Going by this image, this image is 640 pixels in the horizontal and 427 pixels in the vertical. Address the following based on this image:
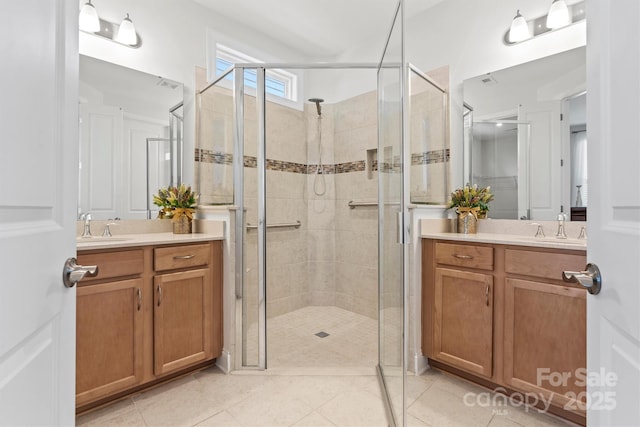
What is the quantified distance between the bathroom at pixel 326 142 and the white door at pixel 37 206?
1338 millimetres

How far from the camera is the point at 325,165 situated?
3.22 metres

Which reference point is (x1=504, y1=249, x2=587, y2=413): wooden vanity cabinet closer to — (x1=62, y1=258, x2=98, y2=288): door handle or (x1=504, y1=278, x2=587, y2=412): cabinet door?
(x1=504, y1=278, x2=587, y2=412): cabinet door

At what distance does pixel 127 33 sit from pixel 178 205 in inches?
50.3

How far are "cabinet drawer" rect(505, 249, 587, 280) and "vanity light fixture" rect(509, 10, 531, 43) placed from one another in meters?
1.53

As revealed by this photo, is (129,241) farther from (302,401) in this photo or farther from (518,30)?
(518,30)

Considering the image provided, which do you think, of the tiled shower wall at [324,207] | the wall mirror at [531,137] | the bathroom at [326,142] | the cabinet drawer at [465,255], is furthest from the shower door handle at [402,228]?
the tiled shower wall at [324,207]

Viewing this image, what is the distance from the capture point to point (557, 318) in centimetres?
149

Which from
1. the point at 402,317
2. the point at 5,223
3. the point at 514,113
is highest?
the point at 514,113

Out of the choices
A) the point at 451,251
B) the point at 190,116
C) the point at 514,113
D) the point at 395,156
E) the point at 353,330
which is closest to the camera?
the point at 395,156

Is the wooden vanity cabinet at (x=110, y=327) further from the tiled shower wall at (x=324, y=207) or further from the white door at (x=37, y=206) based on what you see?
the tiled shower wall at (x=324, y=207)

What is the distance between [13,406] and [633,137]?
113cm

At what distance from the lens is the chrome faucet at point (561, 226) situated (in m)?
1.87

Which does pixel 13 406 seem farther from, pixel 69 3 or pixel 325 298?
pixel 325 298

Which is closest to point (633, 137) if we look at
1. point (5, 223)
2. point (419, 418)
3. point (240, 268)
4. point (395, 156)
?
point (5, 223)
